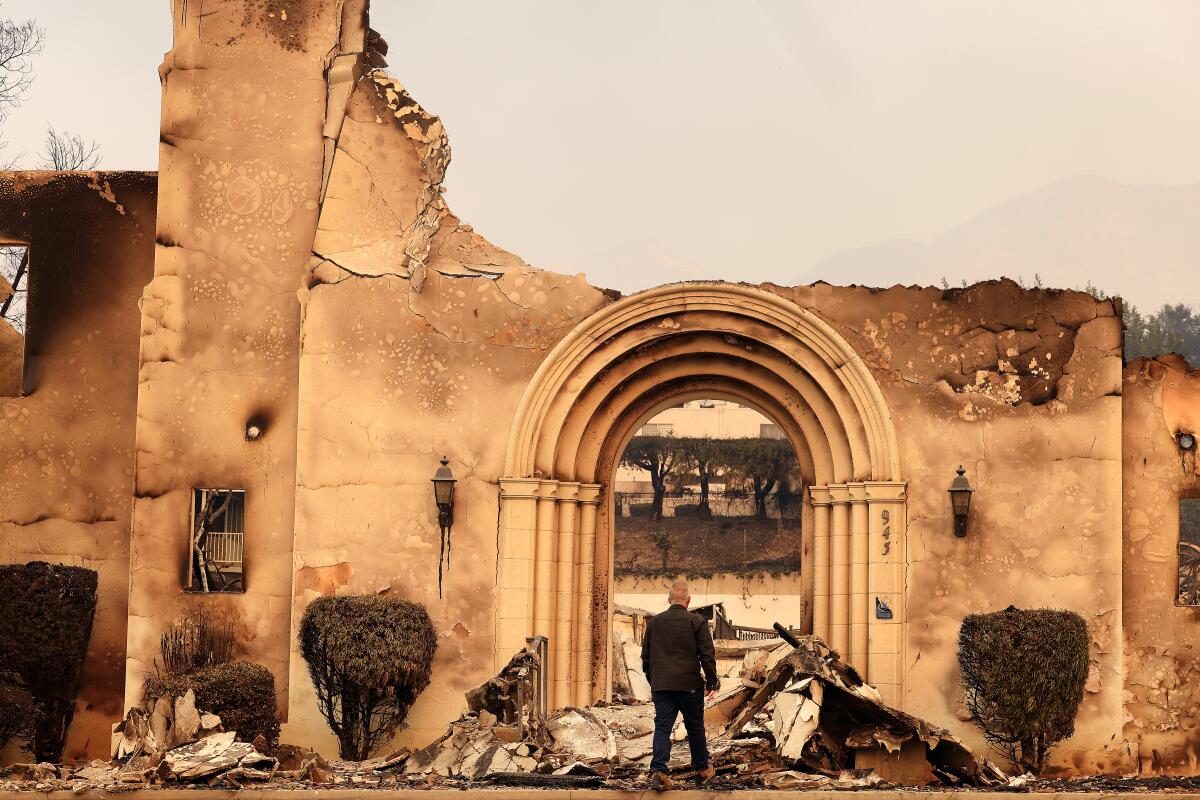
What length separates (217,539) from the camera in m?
15.6

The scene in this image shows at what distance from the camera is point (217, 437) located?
15633mm

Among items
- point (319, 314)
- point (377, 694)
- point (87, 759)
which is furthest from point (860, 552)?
point (87, 759)

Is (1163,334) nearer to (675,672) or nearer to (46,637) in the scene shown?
(46,637)

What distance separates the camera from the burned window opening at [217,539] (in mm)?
15594

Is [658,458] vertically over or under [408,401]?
over

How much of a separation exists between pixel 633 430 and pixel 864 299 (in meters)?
2.92

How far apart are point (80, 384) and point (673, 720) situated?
8462mm

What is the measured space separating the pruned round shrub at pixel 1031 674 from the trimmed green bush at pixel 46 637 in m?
8.44

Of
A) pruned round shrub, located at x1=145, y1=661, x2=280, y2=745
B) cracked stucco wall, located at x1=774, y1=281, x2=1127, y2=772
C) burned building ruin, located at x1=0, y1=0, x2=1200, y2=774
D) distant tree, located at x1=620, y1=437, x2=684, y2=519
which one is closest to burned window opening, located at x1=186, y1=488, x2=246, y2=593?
burned building ruin, located at x1=0, y1=0, x2=1200, y2=774

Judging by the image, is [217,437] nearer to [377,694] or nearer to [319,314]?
[319,314]

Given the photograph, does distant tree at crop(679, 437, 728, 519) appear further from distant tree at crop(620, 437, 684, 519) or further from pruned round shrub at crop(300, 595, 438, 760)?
pruned round shrub at crop(300, 595, 438, 760)

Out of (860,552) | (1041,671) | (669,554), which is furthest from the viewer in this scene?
(669,554)

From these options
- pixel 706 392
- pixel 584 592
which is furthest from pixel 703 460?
pixel 584 592

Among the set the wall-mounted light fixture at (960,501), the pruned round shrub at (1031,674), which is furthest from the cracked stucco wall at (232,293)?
the pruned round shrub at (1031,674)
